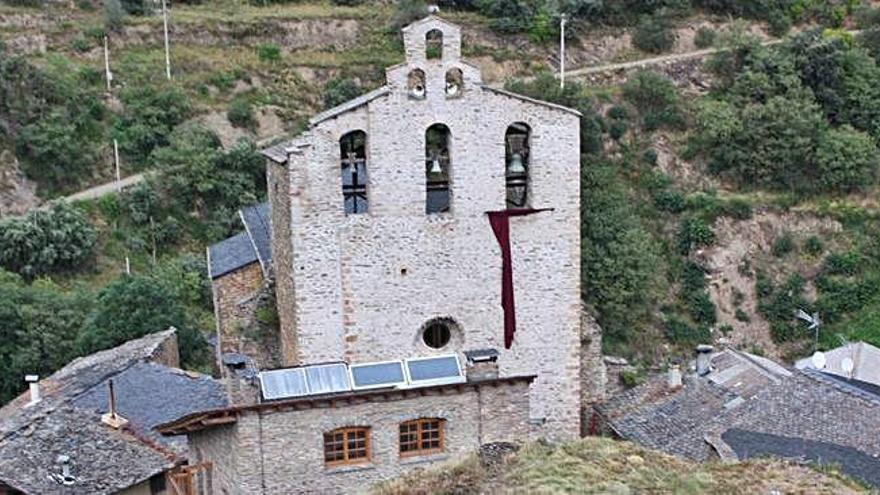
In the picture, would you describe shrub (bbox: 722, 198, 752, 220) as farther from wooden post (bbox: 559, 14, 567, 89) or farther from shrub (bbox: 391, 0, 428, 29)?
shrub (bbox: 391, 0, 428, 29)

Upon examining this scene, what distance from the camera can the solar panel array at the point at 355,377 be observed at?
804 inches

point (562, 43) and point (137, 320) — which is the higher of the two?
point (562, 43)

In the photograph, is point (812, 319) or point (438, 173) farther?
point (812, 319)

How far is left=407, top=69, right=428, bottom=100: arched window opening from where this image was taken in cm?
2480

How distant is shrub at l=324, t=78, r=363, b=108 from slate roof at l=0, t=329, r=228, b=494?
27995 millimetres

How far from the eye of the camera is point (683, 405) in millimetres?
28000

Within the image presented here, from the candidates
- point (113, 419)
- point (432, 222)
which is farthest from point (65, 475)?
point (432, 222)

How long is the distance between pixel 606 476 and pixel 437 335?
1098cm

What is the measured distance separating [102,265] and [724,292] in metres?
26.2

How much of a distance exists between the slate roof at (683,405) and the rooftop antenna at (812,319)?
19567 millimetres

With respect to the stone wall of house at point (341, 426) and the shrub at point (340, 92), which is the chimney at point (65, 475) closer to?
the stone wall of house at point (341, 426)

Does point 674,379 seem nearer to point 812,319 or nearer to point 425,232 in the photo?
point 425,232

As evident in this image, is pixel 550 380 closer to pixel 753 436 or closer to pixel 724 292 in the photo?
pixel 753 436

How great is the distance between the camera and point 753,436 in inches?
936
